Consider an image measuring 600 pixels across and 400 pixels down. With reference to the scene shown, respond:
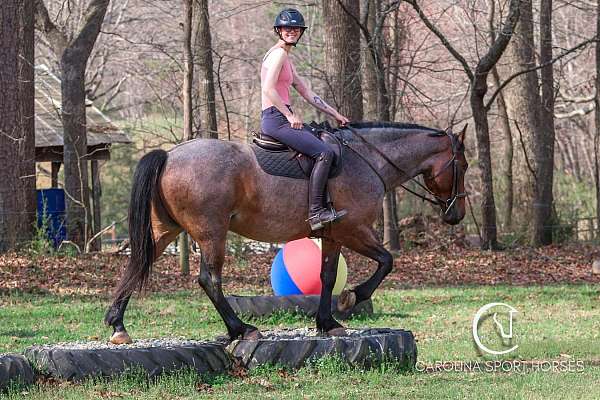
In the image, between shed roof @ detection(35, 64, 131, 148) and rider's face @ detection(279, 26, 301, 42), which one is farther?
shed roof @ detection(35, 64, 131, 148)

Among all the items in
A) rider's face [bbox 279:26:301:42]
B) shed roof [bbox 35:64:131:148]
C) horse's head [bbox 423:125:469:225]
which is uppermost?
shed roof [bbox 35:64:131:148]

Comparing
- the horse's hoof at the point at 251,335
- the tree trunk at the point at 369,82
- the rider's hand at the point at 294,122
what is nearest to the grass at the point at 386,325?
the horse's hoof at the point at 251,335

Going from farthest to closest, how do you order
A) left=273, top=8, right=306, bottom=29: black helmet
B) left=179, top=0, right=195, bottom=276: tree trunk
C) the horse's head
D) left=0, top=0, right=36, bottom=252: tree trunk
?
1. left=0, top=0, right=36, bottom=252: tree trunk
2. left=179, top=0, right=195, bottom=276: tree trunk
3. the horse's head
4. left=273, top=8, right=306, bottom=29: black helmet

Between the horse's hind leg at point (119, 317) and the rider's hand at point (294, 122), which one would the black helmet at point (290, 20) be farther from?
the horse's hind leg at point (119, 317)

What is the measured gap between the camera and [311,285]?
13297 millimetres

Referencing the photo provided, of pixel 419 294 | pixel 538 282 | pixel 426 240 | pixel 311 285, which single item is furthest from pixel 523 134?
pixel 311 285

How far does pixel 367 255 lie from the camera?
32.4ft

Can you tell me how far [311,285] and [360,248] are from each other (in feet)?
11.5

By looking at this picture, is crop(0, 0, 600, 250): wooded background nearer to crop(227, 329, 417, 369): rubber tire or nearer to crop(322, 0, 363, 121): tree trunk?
crop(322, 0, 363, 121): tree trunk

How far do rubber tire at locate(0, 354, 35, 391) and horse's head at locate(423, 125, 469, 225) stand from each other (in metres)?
4.40

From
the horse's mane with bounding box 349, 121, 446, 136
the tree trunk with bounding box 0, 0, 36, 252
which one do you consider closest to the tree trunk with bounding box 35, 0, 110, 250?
the tree trunk with bounding box 0, 0, 36, 252

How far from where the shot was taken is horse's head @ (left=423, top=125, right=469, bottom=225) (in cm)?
1042

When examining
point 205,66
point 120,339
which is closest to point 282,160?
point 120,339

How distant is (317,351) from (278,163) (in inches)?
70.0
